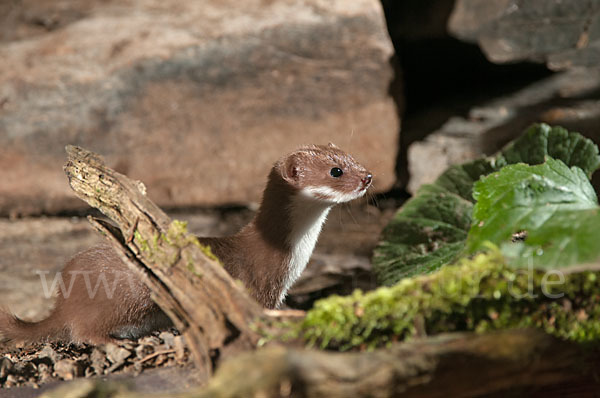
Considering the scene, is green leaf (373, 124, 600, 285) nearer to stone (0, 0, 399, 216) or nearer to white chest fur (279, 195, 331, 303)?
white chest fur (279, 195, 331, 303)

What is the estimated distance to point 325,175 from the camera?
2.23 m

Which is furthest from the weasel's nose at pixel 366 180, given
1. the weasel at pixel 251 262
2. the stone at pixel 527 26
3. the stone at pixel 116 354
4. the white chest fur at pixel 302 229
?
the stone at pixel 527 26

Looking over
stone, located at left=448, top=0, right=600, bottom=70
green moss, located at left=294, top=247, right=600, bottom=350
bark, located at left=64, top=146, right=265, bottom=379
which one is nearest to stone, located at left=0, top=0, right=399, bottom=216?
stone, located at left=448, top=0, right=600, bottom=70

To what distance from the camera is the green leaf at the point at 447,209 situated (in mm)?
2404

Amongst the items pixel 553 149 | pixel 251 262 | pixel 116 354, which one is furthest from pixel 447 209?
pixel 116 354

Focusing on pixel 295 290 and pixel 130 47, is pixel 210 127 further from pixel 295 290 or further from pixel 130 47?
pixel 295 290

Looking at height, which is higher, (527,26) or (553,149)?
(527,26)

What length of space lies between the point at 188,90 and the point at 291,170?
146 cm

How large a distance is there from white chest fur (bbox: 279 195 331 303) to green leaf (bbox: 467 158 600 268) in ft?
2.34

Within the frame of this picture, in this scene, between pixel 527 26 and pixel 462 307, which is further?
pixel 527 26

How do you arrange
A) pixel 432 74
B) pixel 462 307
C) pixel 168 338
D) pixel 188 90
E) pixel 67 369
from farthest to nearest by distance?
pixel 432 74, pixel 188 90, pixel 168 338, pixel 67 369, pixel 462 307

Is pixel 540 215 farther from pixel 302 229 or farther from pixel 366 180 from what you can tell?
Result: pixel 302 229

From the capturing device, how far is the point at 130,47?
3.40 meters

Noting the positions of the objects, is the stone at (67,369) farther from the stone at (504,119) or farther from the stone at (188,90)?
the stone at (504,119)
